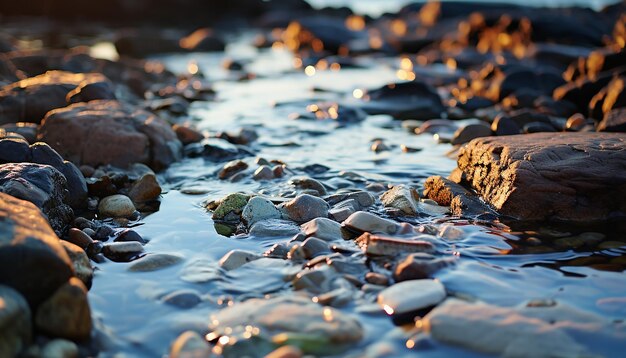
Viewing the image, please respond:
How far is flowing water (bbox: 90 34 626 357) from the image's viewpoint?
Result: 2.61 m

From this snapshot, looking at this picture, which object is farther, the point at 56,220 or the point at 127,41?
the point at 127,41

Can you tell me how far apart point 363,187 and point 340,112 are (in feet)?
8.77

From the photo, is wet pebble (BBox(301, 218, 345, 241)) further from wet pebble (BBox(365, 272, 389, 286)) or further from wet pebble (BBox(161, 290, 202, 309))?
wet pebble (BBox(161, 290, 202, 309))

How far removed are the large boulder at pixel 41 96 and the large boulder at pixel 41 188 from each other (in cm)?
274

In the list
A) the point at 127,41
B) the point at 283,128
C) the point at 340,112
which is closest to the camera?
the point at 283,128

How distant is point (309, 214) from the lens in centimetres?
389

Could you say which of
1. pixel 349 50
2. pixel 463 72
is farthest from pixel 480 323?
pixel 349 50

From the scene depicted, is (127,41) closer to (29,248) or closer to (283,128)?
(283,128)

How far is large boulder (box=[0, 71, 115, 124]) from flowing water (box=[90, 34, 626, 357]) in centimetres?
160

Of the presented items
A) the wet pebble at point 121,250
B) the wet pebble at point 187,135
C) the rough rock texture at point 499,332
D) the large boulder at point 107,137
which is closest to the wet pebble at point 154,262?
the wet pebble at point 121,250

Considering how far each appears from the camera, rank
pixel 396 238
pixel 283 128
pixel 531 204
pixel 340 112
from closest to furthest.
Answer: pixel 396 238 < pixel 531 204 < pixel 283 128 < pixel 340 112

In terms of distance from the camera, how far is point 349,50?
14391mm

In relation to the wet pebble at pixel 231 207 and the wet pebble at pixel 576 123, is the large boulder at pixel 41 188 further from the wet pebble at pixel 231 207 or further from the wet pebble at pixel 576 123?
the wet pebble at pixel 576 123

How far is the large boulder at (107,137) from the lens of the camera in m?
→ 5.01
